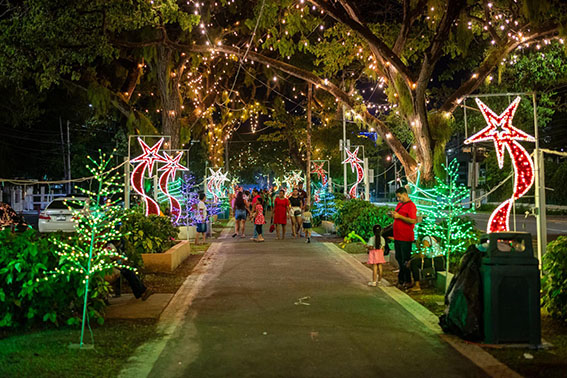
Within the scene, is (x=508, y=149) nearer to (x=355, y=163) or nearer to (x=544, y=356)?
(x=544, y=356)

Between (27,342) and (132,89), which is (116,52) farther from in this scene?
(27,342)

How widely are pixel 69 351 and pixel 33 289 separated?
1.23 meters

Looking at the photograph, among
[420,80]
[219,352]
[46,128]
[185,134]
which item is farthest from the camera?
[46,128]

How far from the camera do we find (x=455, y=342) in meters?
6.87

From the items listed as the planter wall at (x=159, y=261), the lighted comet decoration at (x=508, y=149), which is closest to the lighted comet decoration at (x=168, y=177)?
the planter wall at (x=159, y=261)

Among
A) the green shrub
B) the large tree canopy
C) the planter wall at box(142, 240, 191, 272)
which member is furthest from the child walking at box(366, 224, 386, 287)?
the large tree canopy

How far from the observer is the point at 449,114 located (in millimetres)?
18141

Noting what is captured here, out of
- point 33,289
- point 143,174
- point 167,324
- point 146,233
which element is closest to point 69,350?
point 33,289

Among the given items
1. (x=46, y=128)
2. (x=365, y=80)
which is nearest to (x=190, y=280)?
(x=365, y=80)

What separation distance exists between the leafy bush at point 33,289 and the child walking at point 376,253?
4.93 m

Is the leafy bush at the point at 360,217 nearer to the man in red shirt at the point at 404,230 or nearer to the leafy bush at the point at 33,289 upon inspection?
the man in red shirt at the point at 404,230

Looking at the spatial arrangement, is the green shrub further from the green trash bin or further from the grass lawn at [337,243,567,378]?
the green trash bin

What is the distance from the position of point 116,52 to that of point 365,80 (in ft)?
49.1

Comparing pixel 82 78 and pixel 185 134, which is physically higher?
pixel 82 78
